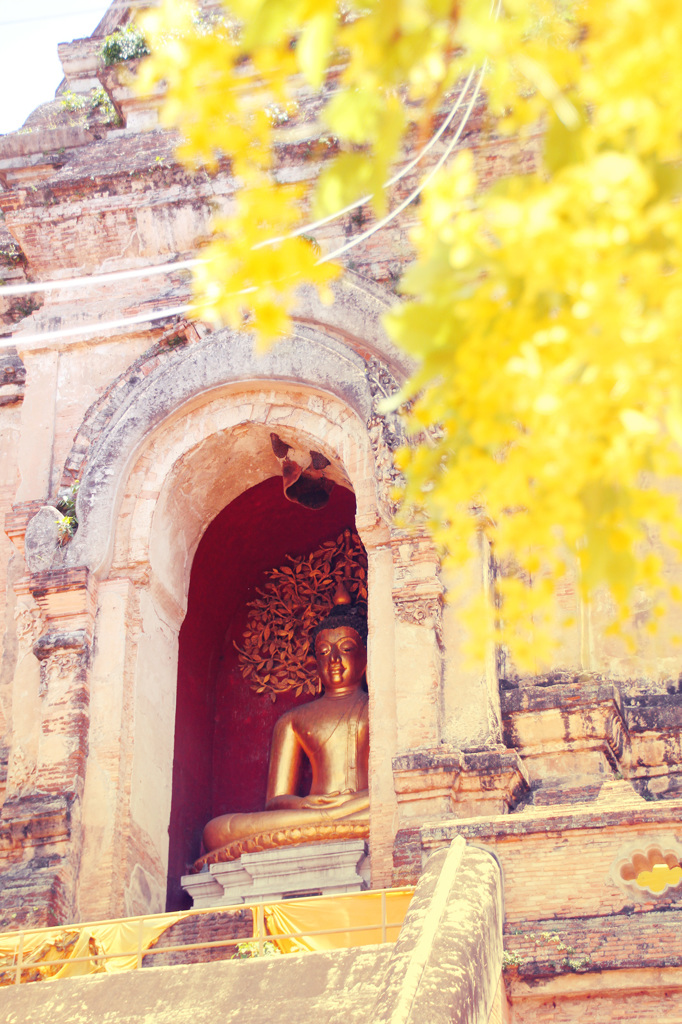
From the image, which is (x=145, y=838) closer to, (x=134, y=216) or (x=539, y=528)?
(x=134, y=216)

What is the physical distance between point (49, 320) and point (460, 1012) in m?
7.92

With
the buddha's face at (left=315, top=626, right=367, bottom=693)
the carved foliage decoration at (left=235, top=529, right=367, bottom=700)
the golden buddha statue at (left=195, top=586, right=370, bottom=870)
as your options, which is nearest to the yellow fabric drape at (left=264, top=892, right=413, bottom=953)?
the golden buddha statue at (left=195, top=586, right=370, bottom=870)

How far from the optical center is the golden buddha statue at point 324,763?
1066 centimetres

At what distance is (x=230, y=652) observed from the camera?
1360 cm

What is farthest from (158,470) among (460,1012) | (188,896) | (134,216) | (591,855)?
(460,1012)

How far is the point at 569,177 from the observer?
8.79 feet

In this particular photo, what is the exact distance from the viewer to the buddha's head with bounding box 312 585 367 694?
12.3 metres

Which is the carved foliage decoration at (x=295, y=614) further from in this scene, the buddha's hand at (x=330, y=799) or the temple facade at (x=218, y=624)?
the buddha's hand at (x=330, y=799)

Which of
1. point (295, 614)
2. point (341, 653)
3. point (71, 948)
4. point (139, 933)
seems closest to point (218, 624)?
point (295, 614)

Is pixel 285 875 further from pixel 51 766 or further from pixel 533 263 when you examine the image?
pixel 533 263

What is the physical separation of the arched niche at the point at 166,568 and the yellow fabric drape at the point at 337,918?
76cm

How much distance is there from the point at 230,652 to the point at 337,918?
600 cm

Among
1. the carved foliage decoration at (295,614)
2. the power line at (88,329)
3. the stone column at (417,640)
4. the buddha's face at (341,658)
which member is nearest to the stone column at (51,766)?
the power line at (88,329)

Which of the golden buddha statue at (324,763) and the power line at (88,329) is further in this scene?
the power line at (88,329)
